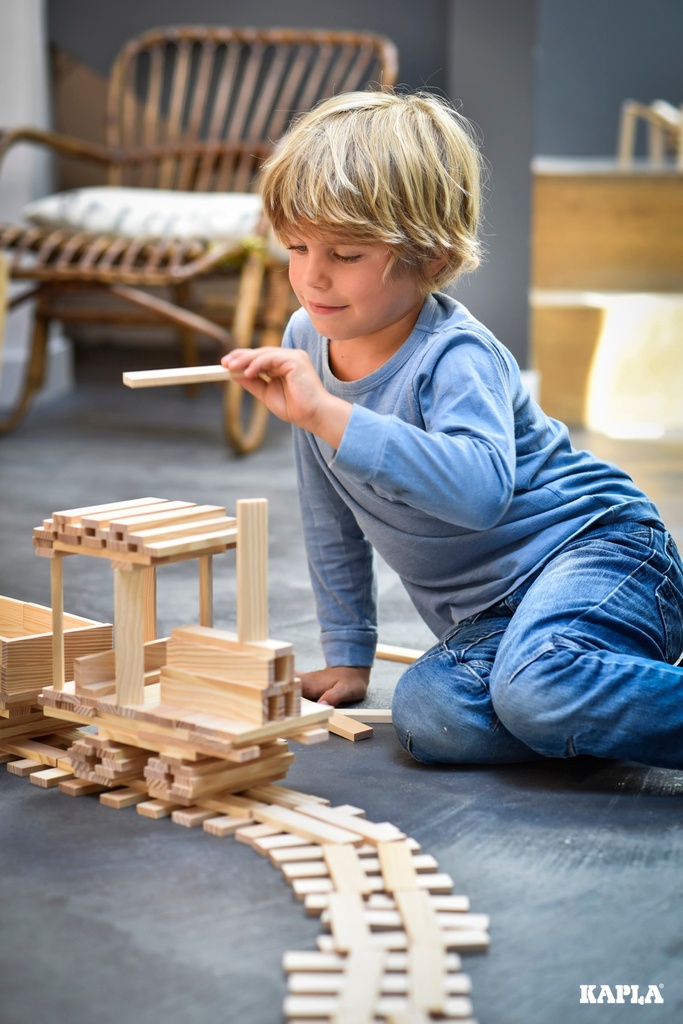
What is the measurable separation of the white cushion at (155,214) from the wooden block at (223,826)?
1753 millimetres


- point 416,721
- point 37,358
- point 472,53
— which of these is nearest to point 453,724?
point 416,721

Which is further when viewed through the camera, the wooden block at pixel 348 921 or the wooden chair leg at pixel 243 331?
the wooden chair leg at pixel 243 331

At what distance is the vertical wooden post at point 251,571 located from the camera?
959mm

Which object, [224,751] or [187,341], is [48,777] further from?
[187,341]

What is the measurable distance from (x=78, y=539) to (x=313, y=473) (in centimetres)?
34

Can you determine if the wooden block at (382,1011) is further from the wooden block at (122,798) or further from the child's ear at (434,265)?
the child's ear at (434,265)

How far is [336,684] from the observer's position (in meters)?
1.28

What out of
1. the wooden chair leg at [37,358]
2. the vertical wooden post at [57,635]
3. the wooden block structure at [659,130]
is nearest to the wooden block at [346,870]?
the vertical wooden post at [57,635]

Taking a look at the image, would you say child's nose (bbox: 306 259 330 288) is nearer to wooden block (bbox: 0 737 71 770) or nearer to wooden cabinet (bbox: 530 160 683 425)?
wooden block (bbox: 0 737 71 770)

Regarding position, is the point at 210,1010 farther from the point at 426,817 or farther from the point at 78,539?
the point at 78,539

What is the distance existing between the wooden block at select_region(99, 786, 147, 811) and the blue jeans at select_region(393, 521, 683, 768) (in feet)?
0.82

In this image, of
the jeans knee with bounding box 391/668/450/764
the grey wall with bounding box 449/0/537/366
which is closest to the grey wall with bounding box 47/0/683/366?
the grey wall with bounding box 449/0/537/366

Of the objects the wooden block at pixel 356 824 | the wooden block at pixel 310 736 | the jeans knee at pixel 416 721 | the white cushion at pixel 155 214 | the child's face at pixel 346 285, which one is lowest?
the wooden block at pixel 356 824

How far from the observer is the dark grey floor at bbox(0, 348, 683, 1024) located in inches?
29.0
